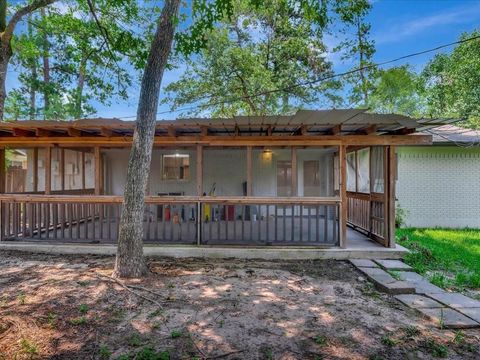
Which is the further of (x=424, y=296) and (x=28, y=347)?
(x=424, y=296)

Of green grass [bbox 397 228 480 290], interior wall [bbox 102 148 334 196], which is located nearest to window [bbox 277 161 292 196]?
interior wall [bbox 102 148 334 196]

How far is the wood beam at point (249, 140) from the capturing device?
6.00 meters

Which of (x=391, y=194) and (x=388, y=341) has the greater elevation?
(x=391, y=194)

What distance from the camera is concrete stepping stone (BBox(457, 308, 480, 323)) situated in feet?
11.2

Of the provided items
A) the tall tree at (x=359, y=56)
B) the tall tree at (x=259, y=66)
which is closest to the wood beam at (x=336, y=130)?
the tall tree at (x=259, y=66)

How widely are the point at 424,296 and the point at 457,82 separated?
706 inches

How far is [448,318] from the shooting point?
3.39 meters

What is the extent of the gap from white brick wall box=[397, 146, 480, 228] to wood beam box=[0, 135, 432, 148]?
3762 millimetres

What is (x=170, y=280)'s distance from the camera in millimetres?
4617

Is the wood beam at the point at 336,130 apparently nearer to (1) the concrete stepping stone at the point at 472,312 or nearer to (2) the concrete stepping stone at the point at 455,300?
(2) the concrete stepping stone at the point at 455,300

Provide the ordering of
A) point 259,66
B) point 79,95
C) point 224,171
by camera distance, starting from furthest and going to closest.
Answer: point 259,66 < point 79,95 < point 224,171

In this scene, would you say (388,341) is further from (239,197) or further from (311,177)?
(311,177)

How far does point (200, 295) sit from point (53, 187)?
735 centimetres

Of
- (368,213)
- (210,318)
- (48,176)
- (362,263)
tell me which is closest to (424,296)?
(362,263)
